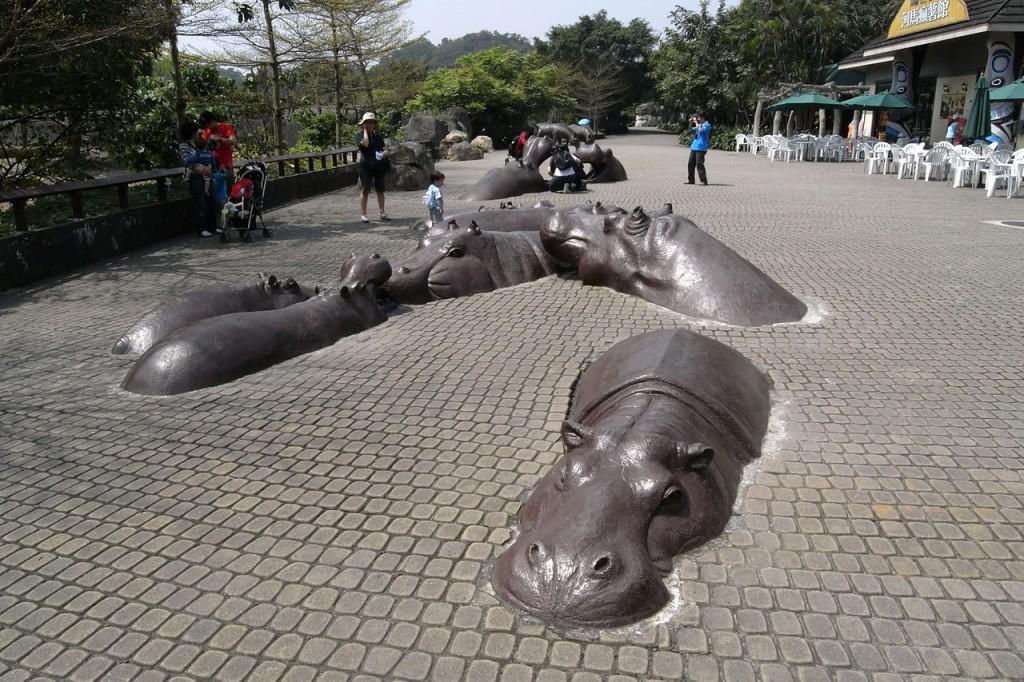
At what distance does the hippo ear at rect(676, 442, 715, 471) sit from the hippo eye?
5.4 inches

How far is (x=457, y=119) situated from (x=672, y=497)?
32.0 metres

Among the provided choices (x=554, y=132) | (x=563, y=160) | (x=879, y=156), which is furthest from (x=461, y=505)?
(x=879, y=156)

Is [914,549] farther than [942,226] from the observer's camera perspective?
No

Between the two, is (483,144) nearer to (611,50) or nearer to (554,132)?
(554,132)

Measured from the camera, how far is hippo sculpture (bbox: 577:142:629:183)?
60.3 feet

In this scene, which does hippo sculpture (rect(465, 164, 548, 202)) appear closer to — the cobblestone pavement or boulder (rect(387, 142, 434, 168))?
boulder (rect(387, 142, 434, 168))

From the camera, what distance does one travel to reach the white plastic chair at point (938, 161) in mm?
18359

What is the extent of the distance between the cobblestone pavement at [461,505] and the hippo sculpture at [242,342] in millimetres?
142

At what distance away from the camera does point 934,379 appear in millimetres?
5258

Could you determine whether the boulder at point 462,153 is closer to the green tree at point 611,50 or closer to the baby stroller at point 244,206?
the baby stroller at point 244,206

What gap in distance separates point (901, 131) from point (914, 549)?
95.0 ft

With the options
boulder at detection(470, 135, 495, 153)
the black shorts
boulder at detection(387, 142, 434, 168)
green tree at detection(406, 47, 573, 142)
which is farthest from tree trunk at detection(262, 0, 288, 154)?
green tree at detection(406, 47, 573, 142)

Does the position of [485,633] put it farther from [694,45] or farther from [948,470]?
[694,45]

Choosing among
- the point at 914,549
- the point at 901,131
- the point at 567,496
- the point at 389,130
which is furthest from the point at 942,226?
the point at 389,130
